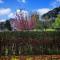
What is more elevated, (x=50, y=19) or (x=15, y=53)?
(x=50, y=19)

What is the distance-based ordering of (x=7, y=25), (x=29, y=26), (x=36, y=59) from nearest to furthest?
(x=36, y=59)
(x=29, y=26)
(x=7, y=25)

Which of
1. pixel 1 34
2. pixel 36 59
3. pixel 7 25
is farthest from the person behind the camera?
pixel 7 25

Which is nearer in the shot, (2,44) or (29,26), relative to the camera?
(2,44)

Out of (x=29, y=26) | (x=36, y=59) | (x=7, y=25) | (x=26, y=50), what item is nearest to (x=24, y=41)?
(x=26, y=50)

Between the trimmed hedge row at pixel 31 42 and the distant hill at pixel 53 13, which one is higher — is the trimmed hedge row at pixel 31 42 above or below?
below

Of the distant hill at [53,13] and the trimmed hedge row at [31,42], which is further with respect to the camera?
the distant hill at [53,13]

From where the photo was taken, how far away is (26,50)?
1343cm

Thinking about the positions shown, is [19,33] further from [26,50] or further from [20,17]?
[20,17]

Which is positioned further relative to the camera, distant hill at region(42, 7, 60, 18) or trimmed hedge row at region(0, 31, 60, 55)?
distant hill at region(42, 7, 60, 18)

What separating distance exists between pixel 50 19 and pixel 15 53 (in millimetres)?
12285

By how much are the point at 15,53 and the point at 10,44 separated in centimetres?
49

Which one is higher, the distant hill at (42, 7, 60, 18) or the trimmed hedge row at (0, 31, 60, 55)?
the distant hill at (42, 7, 60, 18)

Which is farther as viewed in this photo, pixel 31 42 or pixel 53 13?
pixel 53 13

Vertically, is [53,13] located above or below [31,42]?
above
